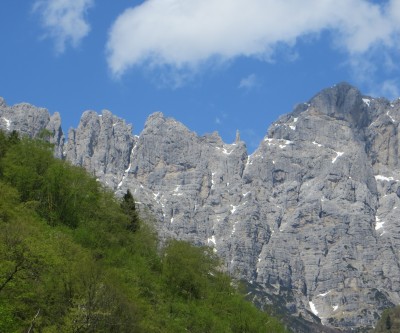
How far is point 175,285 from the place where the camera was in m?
82.7

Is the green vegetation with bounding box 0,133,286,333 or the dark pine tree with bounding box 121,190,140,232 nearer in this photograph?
the green vegetation with bounding box 0,133,286,333

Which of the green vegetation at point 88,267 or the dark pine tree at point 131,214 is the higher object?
the dark pine tree at point 131,214

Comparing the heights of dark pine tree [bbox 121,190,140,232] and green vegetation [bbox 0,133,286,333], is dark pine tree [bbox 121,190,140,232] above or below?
above

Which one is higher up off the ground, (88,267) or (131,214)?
(131,214)

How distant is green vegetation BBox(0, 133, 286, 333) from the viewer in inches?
1606

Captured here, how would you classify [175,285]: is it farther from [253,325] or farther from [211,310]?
[253,325]

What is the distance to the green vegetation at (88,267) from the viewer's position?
1606 inches

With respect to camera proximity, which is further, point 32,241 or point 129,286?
point 129,286

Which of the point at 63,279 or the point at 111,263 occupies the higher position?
the point at 111,263

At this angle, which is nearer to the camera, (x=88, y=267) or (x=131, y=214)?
(x=88, y=267)

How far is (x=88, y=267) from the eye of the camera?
1935 inches

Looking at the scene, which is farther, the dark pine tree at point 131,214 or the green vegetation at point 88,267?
the dark pine tree at point 131,214

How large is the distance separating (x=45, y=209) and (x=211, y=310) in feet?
80.6

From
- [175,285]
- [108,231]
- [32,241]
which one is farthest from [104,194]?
[32,241]
